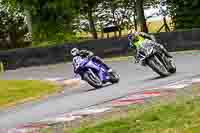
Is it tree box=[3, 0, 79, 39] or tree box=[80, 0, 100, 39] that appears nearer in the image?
tree box=[3, 0, 79, 39]

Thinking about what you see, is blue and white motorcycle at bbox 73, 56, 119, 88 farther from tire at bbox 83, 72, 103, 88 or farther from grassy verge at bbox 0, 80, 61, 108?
grassy verge at bbox 0, 80, 61, 108

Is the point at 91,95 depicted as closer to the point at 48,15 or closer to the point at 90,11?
the point at 48,15

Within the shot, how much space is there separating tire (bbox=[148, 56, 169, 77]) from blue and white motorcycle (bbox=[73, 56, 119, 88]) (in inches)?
50.9

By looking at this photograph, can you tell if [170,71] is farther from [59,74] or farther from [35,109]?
[59,74]

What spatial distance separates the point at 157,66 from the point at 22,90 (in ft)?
15.8

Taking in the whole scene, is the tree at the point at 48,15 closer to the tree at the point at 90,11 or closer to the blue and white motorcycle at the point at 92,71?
the tree at the point at 90,11

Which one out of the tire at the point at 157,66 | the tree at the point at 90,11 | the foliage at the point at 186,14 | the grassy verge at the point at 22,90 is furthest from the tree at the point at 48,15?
the tire at the point at 157,66

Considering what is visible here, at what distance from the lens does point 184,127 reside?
7.84 metres

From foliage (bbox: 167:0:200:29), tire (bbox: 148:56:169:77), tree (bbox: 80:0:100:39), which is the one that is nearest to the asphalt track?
tire (bbox: 148:56:169:77)

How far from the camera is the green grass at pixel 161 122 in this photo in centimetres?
796

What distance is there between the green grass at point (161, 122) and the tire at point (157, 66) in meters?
8.51

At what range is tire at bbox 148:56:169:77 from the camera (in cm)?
1870

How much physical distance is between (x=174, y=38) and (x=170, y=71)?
40.6 feet

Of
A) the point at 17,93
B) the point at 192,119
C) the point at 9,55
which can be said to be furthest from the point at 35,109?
the point at 9,55
